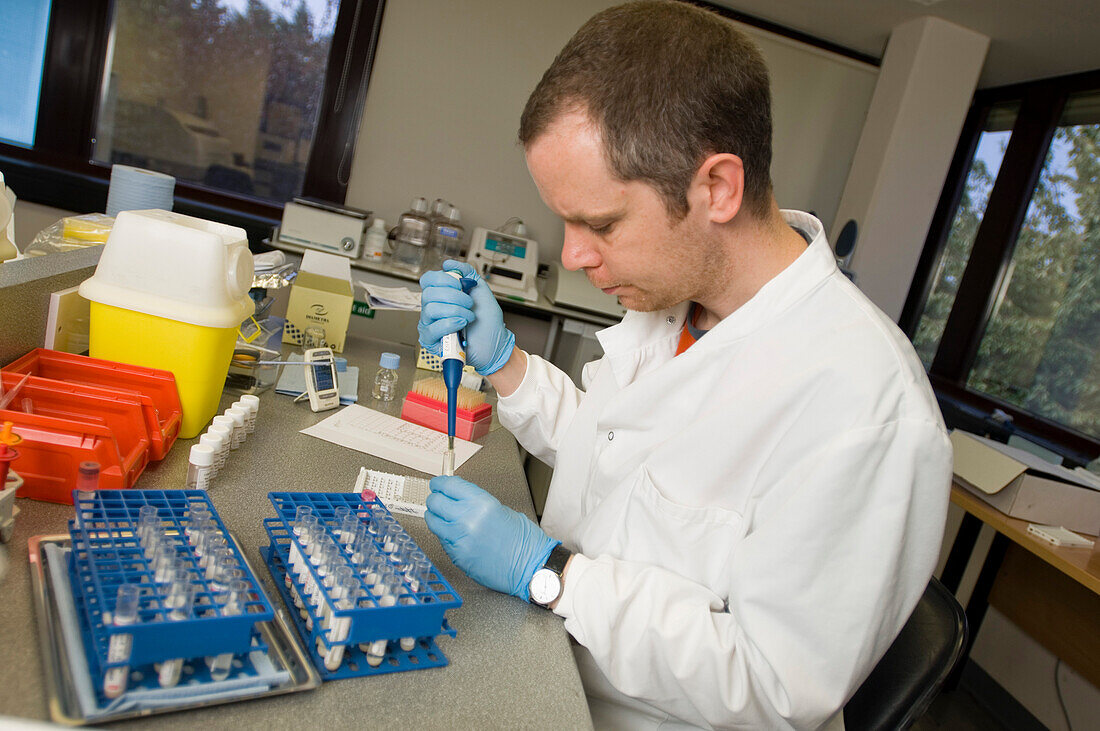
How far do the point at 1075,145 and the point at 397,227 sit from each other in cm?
305

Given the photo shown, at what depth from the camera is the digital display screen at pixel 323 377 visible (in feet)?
5.14

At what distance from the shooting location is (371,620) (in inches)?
30.2

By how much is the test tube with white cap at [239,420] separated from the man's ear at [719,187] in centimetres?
78

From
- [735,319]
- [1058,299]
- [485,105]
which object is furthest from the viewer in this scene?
[485,105]

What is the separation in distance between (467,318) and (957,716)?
238 centimetres

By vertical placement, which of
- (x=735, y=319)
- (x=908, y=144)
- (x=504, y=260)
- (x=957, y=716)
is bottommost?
(x=957, y=716)

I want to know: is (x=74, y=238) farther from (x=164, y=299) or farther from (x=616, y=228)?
(x=616, y=228)

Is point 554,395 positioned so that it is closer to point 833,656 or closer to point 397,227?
point 833,656

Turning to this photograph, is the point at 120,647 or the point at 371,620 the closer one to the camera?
the point at 120,647

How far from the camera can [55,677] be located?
644 mm

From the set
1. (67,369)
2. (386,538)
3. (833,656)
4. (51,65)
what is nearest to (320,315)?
(67,369)

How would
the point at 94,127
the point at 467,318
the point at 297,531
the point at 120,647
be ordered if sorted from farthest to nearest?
the point at 94,127 < the point at 467,318 < the point at 297,531 < the point at 120,647

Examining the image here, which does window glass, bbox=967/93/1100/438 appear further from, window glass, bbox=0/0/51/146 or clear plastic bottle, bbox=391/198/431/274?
window glass, bbox=0/0/51/146

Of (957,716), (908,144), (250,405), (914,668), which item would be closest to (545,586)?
(914,668)
